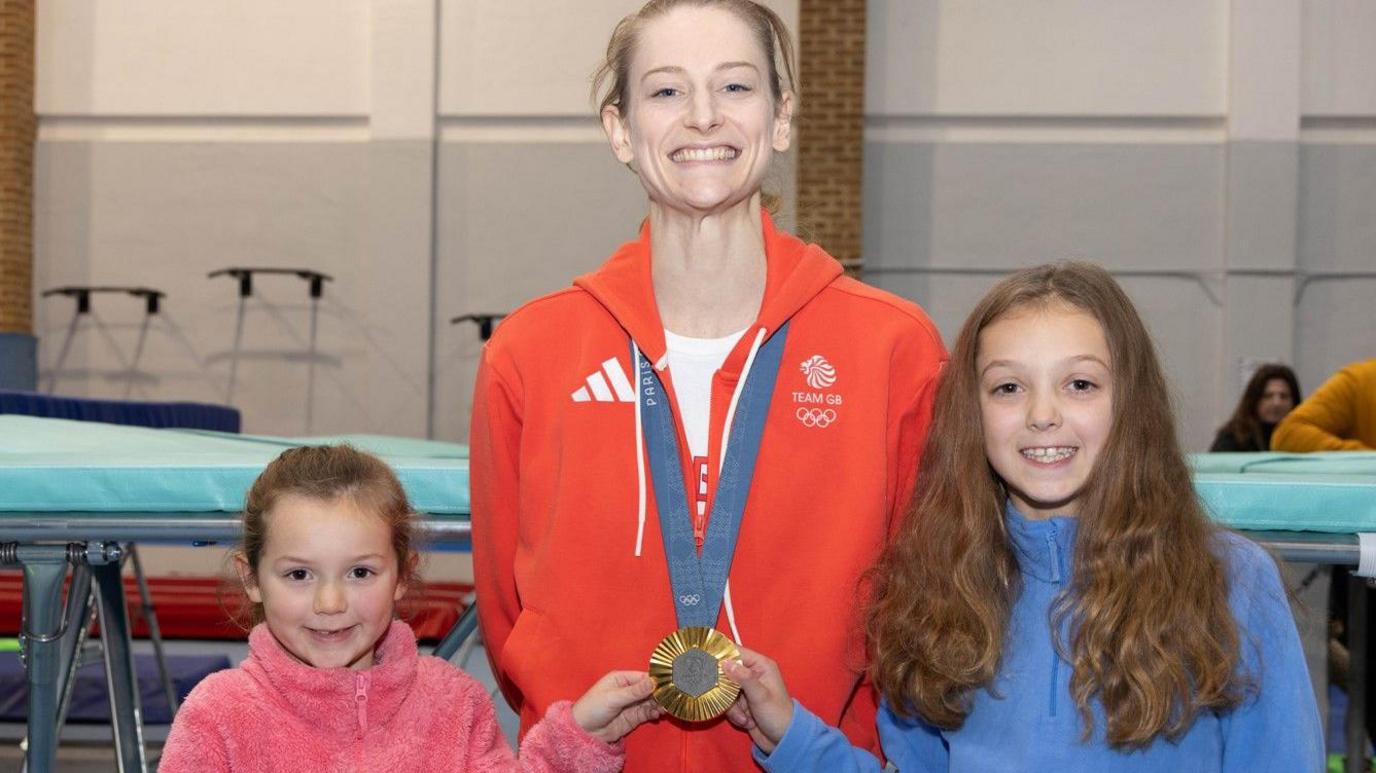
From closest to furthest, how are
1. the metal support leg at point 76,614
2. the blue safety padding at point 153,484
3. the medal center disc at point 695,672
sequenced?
the medal center disc at point 695,672 < the blue safety padding at point 153,484 < the metal support leg at point 76,614

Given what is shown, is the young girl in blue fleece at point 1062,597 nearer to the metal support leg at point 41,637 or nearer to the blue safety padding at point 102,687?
the metal support leg at point 41,637

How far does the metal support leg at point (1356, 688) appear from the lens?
4.45 metres

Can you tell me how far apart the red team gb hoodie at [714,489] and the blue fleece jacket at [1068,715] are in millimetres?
138

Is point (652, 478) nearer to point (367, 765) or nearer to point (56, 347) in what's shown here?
point (367, 765)

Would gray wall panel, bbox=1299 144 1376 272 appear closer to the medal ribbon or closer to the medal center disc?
the medal ribbon

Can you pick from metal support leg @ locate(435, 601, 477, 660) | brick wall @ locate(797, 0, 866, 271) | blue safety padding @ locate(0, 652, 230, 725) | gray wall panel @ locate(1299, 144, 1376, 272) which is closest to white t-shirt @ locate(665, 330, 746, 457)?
metal support leg @ locate(435, 601, 477, 660)

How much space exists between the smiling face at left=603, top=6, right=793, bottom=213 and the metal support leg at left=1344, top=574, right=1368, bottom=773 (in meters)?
3.25

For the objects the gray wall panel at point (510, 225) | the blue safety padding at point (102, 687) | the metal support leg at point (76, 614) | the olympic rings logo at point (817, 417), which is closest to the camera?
the olympic rings logo at point (817, 417)

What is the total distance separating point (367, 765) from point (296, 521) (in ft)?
1.15

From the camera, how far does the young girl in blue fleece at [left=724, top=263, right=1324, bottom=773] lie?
1831mm

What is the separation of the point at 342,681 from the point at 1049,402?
1061mm

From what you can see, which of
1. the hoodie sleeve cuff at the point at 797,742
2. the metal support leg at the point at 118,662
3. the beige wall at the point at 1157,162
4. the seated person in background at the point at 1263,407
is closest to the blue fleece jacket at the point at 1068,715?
the hoodie sleeve cuff at the point at 797,742

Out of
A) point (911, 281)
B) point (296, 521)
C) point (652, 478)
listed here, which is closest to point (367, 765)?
point (296, 521)

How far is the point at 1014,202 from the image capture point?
38.7 feet
